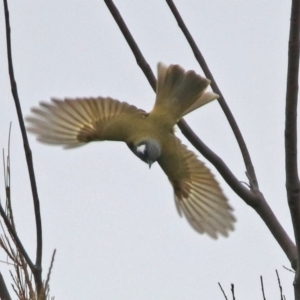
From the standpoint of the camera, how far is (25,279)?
94.7 inches

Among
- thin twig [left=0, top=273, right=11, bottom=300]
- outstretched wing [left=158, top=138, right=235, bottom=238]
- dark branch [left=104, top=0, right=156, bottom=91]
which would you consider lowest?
thin twig [left=0, top=273, right=11, bottom=300]

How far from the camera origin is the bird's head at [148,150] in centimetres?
407

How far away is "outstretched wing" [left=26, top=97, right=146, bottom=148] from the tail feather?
0.17 meters

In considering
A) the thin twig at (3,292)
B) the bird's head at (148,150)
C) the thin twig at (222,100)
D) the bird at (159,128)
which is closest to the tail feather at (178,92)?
the bird at (159,128)

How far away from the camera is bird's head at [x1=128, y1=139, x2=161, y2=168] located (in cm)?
407

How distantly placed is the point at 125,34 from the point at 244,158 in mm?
728

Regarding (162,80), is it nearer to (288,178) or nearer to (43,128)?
(43,128)

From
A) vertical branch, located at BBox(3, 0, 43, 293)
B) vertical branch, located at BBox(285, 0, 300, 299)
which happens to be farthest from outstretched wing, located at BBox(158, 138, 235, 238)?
vertical branch, located at BBox(3, 0, 43, 293)

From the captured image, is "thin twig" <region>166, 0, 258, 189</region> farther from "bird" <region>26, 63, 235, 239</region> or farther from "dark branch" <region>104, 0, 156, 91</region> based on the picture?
"bird" <region>26, 63, 235, 239</region>

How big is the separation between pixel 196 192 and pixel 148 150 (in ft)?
1.72

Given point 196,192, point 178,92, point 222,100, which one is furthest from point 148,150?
point 222,100

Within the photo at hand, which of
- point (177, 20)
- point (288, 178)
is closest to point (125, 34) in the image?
point (177, 20)

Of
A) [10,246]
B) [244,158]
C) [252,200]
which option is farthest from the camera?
[244,158]

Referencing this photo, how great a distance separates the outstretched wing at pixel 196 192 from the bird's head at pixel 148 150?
0.26ft
